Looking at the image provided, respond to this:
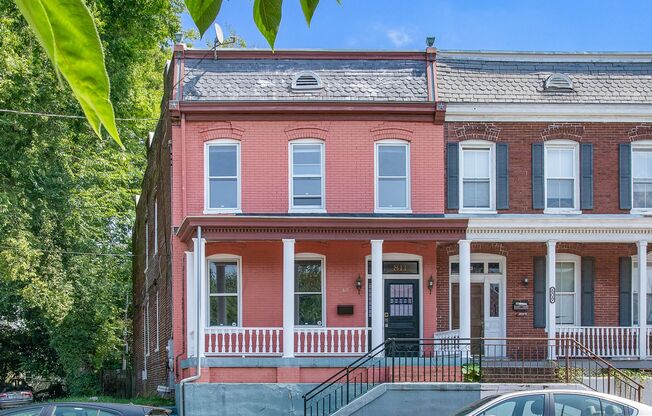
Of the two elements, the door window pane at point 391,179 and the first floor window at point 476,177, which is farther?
the first floor window at point 476,177

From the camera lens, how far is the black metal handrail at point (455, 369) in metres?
21.0

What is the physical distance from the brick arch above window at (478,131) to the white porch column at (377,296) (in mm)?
3311

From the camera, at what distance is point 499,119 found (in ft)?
77.7

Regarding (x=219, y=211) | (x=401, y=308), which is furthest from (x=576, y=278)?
(x=219, y=211)

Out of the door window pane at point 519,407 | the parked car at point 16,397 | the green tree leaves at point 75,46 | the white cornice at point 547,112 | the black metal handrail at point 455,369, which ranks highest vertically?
the white cornice at point 547,112

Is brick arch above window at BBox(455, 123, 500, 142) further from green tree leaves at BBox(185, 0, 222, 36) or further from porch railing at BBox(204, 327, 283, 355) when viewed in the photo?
green tree leaves at BBox(185, 0, 222, 36)

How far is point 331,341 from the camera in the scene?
74.5 ft

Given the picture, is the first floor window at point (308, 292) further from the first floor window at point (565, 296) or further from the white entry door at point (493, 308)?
the first floor window at point (565, 296)

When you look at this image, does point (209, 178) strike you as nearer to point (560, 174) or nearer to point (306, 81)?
point (306, 81)

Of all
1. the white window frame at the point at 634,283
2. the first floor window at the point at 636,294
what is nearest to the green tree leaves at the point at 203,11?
the white window frame at the point at 634,283

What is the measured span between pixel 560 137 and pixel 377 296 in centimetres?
585

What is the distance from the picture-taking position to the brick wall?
2380 cm

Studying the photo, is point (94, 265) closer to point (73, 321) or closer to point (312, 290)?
point (73, 321)

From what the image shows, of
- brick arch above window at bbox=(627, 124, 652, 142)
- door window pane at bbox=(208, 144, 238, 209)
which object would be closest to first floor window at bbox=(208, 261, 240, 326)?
door window pane at bbox=(208, 144, 238, 209)
